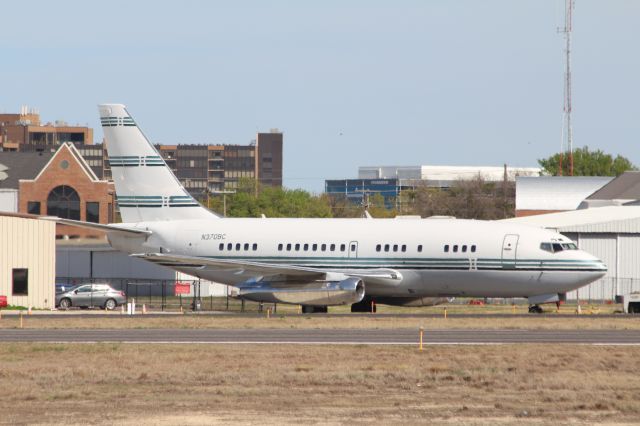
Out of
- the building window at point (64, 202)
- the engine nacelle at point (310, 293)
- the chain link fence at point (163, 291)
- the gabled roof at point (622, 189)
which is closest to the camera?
the engine nacelle at point (310, 293)

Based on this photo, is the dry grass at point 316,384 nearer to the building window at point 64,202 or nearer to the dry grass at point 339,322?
the dry grass at point 339,322

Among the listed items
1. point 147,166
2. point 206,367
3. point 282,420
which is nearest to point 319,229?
point 147,166

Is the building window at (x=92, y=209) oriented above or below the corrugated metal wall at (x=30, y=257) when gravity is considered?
above

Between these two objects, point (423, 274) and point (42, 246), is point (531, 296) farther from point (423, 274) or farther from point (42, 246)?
point (42, 246)

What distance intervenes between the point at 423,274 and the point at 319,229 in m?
5.23

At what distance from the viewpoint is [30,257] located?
6762 cm

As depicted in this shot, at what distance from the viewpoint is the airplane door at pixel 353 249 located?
5503cm

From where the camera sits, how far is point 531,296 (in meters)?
53.2

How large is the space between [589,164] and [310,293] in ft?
438

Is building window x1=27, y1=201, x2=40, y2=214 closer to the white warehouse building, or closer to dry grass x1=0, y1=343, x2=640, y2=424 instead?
the white warehouse building

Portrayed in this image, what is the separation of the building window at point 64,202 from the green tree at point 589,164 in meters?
82.5

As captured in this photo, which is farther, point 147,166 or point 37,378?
point 147,166

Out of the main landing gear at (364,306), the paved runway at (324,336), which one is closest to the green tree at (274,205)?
the main landing gear at (364,306)

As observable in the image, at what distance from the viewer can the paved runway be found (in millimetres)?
38344
